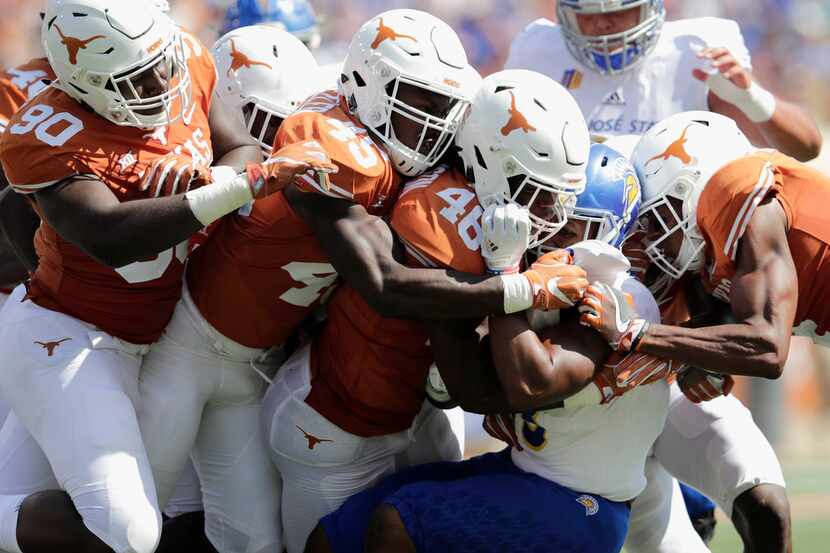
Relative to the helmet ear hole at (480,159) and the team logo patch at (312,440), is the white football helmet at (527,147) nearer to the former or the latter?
the helmet ear hole at (480,159)

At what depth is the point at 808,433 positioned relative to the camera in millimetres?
8742

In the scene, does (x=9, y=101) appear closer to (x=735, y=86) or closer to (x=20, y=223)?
(x=20, y=223)

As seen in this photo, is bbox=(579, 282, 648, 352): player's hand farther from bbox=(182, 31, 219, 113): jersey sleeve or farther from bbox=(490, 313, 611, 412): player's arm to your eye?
bbox=(182, 31, 219, 113): jersey sleeve

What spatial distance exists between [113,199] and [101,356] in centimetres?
50

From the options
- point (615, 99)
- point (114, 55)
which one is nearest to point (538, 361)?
point (114, 55)

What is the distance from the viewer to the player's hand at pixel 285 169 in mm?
3398

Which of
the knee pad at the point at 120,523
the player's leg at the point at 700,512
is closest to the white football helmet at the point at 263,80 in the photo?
the knee pad at the point at 120,523

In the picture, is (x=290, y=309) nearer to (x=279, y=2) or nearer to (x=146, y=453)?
(x=146, y=453)

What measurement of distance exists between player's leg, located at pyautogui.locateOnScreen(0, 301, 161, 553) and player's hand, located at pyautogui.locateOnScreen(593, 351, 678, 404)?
4.28ft

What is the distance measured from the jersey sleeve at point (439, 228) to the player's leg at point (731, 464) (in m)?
1.22

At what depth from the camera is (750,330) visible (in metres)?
3.52

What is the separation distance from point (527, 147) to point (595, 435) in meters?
0.82

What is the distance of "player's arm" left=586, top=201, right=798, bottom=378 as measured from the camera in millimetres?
3518

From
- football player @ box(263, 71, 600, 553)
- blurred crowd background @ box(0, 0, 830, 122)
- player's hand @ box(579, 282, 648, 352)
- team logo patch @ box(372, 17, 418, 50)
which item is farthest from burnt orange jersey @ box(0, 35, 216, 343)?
blurred crowd background @ box(0, 0, 830, 122)
